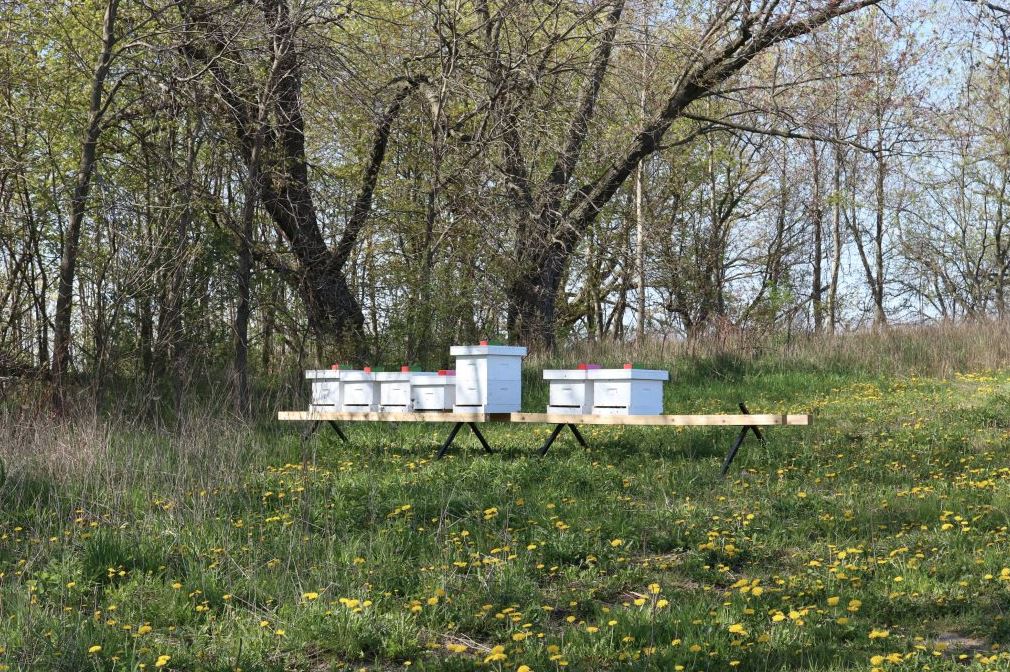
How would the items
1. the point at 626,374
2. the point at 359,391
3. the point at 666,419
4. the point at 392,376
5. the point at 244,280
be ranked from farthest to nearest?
the point at 244,280
the point at 359,391
the point at 392,376
the point at 626,374
the point at 666,419

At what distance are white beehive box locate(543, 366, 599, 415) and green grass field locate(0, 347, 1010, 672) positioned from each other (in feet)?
1.91

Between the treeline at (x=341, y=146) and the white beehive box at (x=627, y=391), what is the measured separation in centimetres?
463

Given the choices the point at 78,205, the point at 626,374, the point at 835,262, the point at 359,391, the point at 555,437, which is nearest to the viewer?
the point at 626,374

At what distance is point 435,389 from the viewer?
10039 millimetres

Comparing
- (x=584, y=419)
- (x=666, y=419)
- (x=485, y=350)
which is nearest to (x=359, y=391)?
(x=485, y=350)

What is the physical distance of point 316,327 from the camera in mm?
15922

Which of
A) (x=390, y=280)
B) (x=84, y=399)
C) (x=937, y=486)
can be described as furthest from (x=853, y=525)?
(x=390, y=280)

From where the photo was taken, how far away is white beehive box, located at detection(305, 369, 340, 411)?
35.1 feet

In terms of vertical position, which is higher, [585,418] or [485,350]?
[485,350]

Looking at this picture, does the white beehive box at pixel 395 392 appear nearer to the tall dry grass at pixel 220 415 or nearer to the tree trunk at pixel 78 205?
the tall dry grass at pixel 220 415

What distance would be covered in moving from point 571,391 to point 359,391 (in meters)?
2.32

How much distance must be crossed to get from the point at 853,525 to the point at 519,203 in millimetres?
9147

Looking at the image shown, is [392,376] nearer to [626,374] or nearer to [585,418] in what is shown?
[585,418]

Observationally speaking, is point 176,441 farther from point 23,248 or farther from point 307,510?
point 23,248
